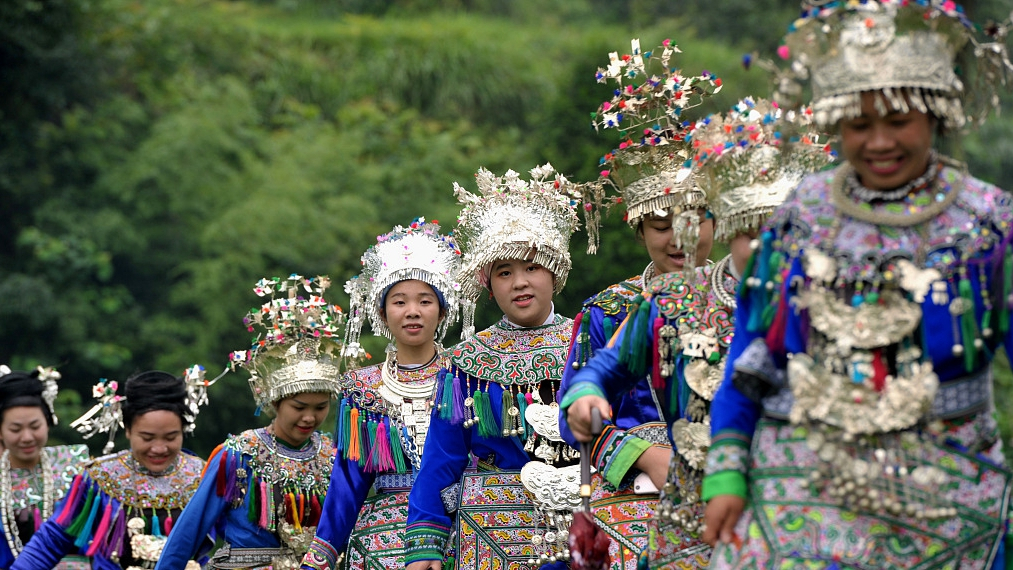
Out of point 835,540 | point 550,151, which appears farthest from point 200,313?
point 835,540

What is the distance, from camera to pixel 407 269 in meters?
7.48

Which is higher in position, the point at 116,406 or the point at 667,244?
the point at 667,244

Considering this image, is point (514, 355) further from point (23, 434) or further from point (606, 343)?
point (23, 434)

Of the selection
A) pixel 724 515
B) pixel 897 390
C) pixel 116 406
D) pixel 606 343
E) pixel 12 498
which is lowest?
pixel 724 515

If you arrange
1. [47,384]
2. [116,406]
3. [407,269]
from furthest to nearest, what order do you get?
[47,384] < [116,406] < [407,269]

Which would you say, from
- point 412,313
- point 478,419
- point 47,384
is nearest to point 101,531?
point 47,384

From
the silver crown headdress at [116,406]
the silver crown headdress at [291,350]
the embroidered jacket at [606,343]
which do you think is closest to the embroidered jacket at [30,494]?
the silver crown headdress at [116,406]

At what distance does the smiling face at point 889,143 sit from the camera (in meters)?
3.77

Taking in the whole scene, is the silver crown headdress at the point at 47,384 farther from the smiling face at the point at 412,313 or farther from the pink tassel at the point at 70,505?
the smiling face at the point at 412,313

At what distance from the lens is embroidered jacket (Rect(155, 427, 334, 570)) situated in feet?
24.7

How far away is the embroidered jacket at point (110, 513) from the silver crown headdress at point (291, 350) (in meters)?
0.67

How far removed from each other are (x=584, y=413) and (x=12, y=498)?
18.5ft

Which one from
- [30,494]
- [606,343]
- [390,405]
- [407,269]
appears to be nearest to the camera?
[606,343]

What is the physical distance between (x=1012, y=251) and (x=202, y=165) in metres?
16.7
